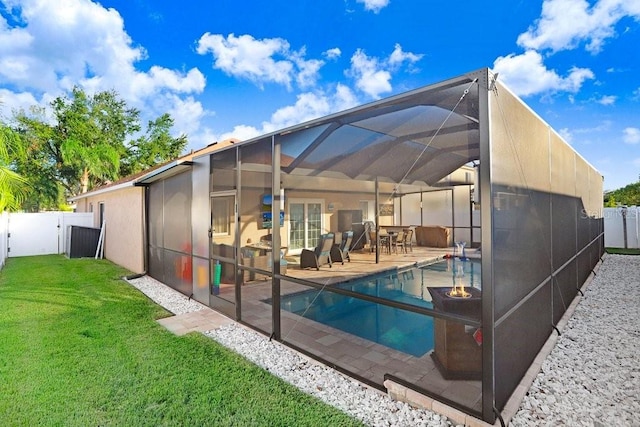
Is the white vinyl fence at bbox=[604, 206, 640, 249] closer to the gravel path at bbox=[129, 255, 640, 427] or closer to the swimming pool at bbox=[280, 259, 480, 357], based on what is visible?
the swimming pool at bbox=[280, 259, 480, 357]

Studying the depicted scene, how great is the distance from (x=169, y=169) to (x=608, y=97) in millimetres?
18068

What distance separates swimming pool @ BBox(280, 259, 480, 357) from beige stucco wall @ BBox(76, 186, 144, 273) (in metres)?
5.36

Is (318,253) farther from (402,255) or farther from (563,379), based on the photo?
(563,379)

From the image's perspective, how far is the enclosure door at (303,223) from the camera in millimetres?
12258

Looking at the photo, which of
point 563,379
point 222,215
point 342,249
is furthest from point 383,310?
point 342,249

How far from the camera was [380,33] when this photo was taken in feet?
48.5

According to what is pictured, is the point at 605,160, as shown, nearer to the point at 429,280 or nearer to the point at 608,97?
the point at 608,97

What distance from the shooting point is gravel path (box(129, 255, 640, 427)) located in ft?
9.05

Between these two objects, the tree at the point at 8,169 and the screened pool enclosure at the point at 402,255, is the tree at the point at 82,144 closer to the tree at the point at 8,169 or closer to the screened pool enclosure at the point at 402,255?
the tree at the point at 8,169

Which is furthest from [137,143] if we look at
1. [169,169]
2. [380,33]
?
[169,169]

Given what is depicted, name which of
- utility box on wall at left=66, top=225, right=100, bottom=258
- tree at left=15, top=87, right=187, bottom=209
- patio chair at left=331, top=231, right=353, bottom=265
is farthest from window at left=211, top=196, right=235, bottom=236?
tree at left=15, top=87, right=187, bottom=209

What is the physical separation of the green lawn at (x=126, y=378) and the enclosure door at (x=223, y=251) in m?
1.02

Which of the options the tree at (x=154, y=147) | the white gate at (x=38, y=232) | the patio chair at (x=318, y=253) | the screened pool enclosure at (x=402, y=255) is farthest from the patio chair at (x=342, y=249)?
the tree at (x=154, y=147)

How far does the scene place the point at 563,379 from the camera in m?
3.35
